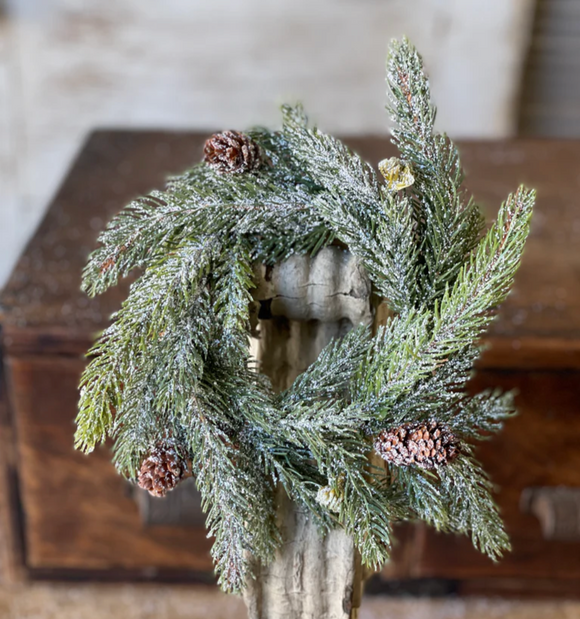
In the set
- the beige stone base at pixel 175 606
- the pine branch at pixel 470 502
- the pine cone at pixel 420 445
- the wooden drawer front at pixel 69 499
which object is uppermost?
the pine cone at pixel 420 445

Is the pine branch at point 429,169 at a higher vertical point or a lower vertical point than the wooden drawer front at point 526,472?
higher

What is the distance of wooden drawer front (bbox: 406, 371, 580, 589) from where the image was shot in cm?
82

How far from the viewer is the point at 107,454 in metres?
0.84

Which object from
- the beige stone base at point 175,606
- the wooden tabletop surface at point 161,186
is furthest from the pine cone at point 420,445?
the beige stone base at point 175,606

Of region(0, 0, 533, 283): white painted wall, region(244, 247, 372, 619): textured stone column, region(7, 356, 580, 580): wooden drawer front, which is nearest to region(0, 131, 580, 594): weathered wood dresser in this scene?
region(7, 356, 580, 580): wooden drawer front

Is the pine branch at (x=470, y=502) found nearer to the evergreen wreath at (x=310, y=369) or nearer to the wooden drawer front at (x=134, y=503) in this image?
the evergreen wreath at (x=310, y=369)

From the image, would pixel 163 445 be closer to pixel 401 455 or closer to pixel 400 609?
pixel 401 455

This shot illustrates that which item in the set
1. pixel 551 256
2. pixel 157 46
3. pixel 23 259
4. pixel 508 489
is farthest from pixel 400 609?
pixel 157 46

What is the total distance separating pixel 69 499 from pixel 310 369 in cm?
59

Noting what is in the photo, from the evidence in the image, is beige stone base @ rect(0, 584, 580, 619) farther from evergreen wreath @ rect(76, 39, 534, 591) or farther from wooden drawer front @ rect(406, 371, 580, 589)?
evergreen wreath @ rect(76, 39, 534, 591)

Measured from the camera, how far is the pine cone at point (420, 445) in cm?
38

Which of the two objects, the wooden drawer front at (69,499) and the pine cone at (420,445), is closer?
the pine cone at (420,445)

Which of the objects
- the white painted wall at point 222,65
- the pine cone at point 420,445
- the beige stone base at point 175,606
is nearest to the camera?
the pine cone at point 420,445

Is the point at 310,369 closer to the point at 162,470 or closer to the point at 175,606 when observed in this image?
the point at 162,470
